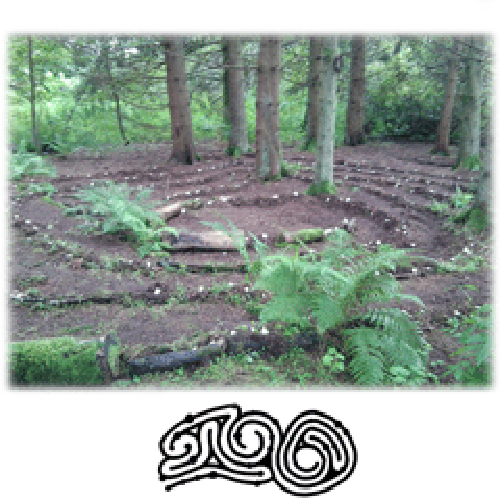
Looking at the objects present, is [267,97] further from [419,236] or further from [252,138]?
[252,138]

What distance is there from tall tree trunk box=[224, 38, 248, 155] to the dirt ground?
0.98 meters

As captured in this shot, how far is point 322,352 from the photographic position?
348 cm

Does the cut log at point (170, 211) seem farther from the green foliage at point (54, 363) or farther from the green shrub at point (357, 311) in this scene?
the green foliage at point (54, 363)

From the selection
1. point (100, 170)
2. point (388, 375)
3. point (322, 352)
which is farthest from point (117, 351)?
point (100, 170)

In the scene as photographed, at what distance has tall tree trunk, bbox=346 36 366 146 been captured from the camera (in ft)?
46.8

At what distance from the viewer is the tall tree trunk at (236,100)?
12594 mm

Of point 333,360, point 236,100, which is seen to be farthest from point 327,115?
point 333,360

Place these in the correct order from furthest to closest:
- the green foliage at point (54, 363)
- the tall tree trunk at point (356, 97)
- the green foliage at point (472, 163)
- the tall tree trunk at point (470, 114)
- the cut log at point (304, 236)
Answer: the tall tree trunk at point (356, 97), the green foliage at point (472, 163), the tall tree trunk at point (470, 114), the cut log at point (304, 236), the green foliage at point (54, 363)

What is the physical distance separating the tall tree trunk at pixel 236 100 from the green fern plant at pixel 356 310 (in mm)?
10244

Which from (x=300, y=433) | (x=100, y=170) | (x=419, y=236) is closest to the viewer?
(x=300, y=433)

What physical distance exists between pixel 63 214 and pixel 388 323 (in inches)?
250

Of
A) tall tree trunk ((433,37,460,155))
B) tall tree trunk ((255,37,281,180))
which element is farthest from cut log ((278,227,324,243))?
tall tree trunk ((433,37,460,155))

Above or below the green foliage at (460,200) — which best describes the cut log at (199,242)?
below

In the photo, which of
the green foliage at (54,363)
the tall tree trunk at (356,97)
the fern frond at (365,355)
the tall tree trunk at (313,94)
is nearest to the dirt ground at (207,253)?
the fern frond at (365,355)
